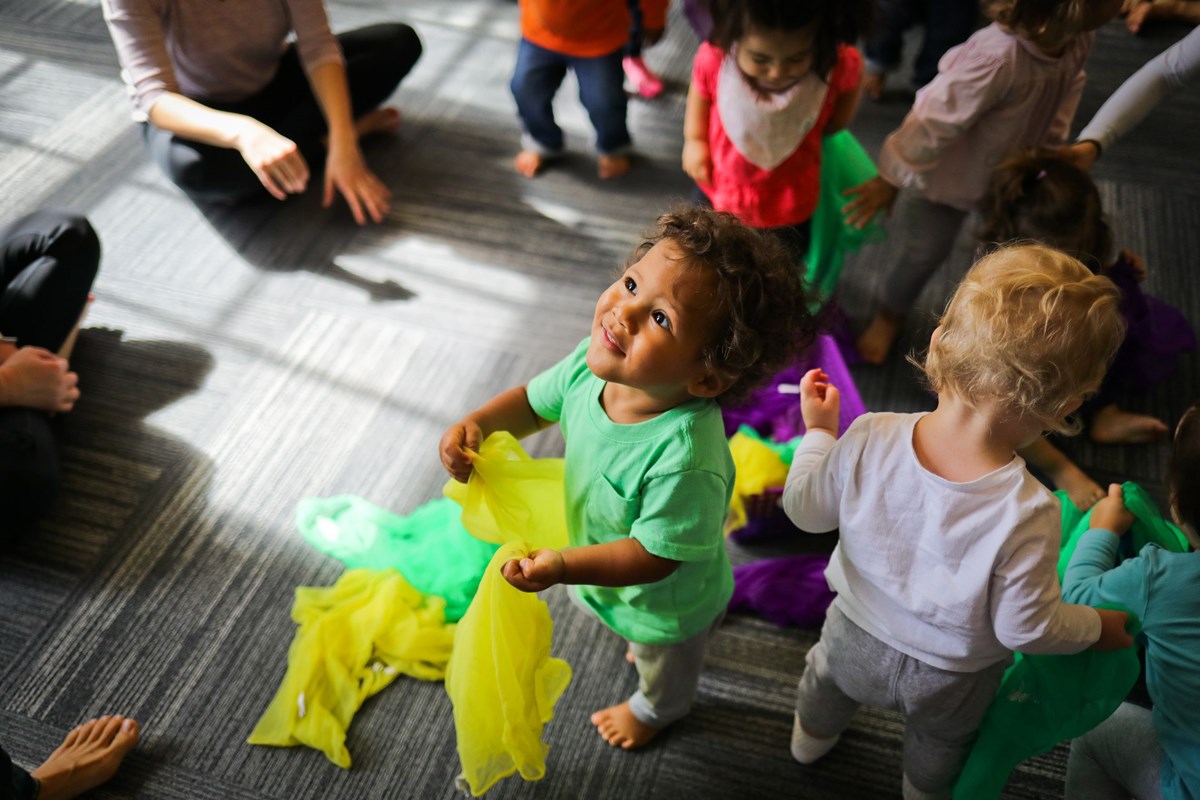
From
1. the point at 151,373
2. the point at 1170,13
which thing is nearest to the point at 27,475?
the point at 151,373

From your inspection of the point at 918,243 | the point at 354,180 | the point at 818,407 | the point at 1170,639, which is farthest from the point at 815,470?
the point at 354,180

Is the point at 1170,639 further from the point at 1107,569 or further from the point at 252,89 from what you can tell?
the point at 252,89

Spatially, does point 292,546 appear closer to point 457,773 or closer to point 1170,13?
point 457,773

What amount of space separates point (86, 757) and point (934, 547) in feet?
4.12

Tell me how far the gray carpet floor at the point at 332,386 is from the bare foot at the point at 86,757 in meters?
0.04

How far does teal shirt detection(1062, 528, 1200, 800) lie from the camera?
3.50 feet

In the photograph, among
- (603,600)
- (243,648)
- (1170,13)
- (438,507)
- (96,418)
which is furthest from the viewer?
(1170,13)

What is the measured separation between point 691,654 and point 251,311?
1.36 metres

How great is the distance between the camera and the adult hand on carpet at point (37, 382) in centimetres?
169

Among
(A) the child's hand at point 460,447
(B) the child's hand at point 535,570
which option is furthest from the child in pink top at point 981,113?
(B) the child's hand at point 535,570

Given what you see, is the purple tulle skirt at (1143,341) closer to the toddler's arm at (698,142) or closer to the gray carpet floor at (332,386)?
the gray carpet floor at (332,386)

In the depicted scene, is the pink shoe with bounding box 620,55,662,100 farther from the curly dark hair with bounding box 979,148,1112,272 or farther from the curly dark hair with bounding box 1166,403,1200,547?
the curly dark hair with bounding box 1166,403,1200,547

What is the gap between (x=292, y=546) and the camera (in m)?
1.70

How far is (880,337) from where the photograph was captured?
1998 millimetres
